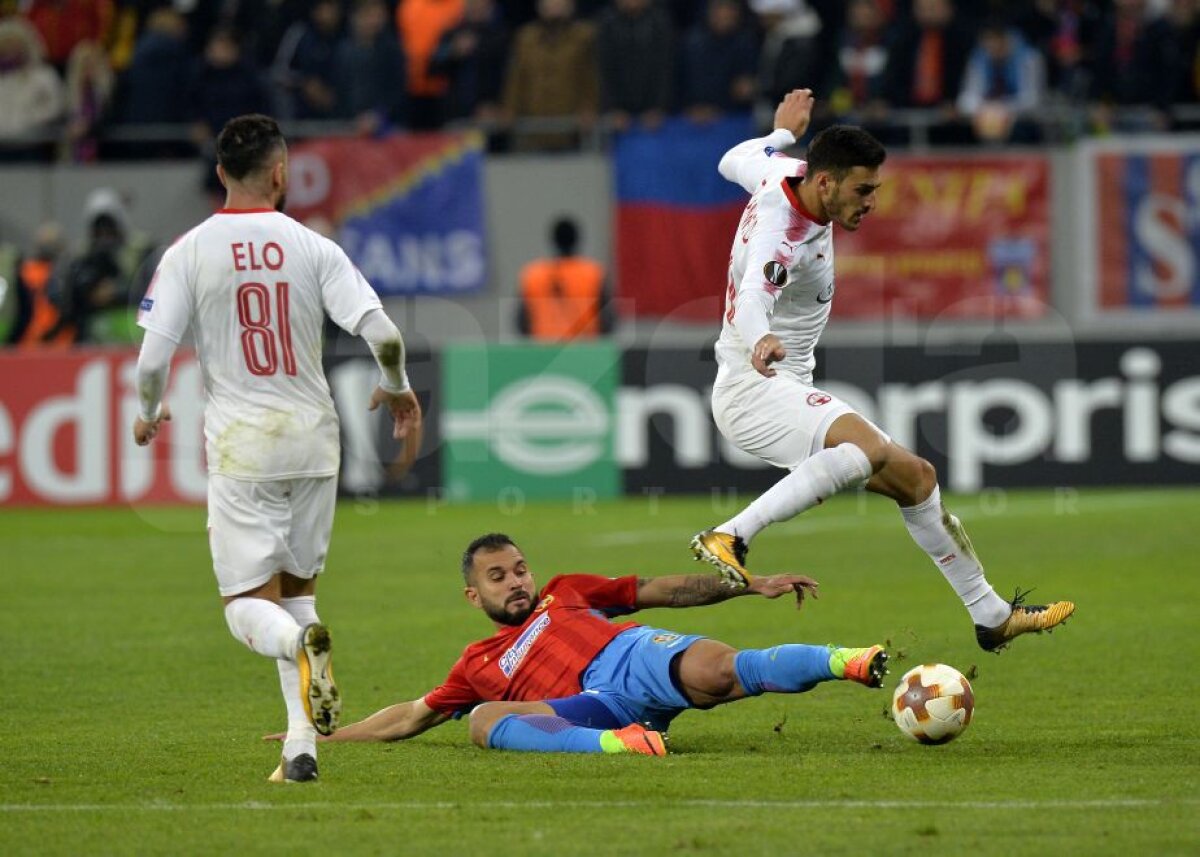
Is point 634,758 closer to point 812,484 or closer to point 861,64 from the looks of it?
point 812,484

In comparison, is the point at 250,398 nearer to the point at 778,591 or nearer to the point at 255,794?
the point at 255,794

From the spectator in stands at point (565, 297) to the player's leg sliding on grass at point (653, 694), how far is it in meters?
12.3

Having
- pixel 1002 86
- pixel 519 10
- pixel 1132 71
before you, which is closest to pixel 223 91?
pixel 519 10

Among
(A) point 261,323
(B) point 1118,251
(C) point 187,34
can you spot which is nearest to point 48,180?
(C) point 187,34

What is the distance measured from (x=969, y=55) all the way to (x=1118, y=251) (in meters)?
2.49

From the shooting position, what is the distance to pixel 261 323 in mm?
7652

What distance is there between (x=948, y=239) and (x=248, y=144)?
1494 centimetres

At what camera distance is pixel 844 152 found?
8719mm

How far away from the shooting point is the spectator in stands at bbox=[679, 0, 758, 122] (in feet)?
70.0

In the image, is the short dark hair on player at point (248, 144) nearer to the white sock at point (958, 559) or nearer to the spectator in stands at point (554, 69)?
the white sock at point (958, 559)

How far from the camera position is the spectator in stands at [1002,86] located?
21.3m

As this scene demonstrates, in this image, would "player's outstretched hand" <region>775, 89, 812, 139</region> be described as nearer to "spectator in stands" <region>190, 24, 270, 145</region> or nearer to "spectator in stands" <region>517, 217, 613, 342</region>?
"spectator in stands" <region>517, 217, 613, 342</region>

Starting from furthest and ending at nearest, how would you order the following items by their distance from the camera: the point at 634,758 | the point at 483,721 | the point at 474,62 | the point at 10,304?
the point at 474,62
the point at 10,304
the point at 483,721
the point at 634,758

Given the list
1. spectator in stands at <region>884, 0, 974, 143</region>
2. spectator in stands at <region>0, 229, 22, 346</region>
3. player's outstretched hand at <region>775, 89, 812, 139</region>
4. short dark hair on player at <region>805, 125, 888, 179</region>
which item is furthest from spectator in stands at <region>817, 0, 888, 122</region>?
short dark hair on player at <region>805, 125, 888, 179</region>
